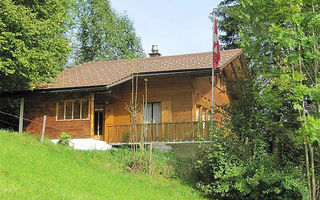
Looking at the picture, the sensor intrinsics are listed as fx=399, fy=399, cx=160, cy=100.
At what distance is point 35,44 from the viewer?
719 inches

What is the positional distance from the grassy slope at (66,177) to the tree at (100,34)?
22.2 m

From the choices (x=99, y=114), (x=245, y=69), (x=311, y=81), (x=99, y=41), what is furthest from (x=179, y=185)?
(x=99, y=41)

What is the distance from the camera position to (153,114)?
20.8m

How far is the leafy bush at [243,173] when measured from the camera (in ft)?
42.9

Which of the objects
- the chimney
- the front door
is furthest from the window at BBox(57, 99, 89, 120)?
the chimney

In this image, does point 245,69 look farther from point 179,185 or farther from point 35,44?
point 35,44

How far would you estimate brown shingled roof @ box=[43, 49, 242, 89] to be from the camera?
19.8 m

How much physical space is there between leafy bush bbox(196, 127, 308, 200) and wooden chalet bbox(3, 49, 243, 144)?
3.80 m

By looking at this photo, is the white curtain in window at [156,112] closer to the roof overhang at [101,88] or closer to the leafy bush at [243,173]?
the roof overhang at [101,88]

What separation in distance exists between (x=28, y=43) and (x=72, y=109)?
4145 millimetres

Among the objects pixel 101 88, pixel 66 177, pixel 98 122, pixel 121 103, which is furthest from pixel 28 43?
pixel 66 177


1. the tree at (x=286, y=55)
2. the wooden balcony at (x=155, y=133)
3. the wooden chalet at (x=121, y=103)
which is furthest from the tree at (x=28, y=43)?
the tree at (x=286, y=55)

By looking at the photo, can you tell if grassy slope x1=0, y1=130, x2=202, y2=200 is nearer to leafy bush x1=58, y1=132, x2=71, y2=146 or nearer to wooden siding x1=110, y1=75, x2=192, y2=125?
leafy bush x1=58, y1=132, x2=71, y2=146

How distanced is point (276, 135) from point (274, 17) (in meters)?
4.44
